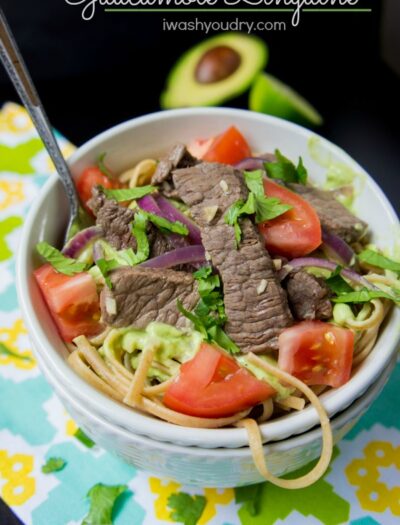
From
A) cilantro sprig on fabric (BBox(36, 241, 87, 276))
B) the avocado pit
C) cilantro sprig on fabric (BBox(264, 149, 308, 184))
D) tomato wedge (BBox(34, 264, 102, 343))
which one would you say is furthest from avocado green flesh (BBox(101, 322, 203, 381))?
the avocado pit

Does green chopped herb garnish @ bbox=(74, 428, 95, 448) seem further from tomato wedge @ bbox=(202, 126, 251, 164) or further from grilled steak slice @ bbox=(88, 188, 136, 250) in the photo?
tomato wedge @ bbox=(202, 126, 251, 164)

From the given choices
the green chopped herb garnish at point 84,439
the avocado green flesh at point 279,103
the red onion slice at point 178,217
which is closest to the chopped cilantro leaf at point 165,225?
the red onion slice at point 178,217

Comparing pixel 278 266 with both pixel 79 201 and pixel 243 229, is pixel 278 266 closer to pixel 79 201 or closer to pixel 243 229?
pixel 243 229

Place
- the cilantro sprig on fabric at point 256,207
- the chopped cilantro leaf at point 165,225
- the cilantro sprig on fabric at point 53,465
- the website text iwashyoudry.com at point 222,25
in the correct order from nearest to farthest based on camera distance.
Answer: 1. the cilantro sprig on fabric at point 256,207
2. the chopped cilantro leaf at point 165,225
3. the cilantro sprig on fabric at point 53,465
4. the website text iwashyoudry.com at point 222,25

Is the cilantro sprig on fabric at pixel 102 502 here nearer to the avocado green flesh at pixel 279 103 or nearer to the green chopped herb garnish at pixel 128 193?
the green chopped herb garnish at pixel 128 193

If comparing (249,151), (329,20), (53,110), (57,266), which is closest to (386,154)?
(329,20)
